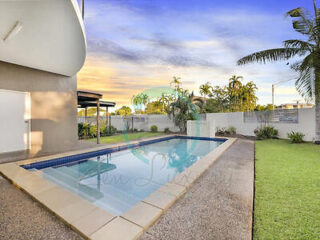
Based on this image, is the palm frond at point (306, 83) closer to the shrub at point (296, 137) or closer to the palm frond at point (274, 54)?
the palm frond at point (274, 54)

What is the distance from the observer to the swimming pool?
3430 mm

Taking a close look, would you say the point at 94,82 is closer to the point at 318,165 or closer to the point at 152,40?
the point at 152,40

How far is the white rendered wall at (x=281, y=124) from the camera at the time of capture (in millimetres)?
8613

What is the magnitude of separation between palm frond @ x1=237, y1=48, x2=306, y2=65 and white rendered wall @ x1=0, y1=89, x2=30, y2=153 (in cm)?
1083

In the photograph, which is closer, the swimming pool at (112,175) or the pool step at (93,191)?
the pool step at (93,191)

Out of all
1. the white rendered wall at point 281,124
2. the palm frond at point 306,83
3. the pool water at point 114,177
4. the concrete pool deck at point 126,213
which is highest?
the palm frond at point 306,83

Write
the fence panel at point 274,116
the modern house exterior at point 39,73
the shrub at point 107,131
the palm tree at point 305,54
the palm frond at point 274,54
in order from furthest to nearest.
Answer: the shrub at point 107,131 < the fence panel at point 274,116 < the palm frond at point 274,54 < the palm tree at point 305,54 < the modern house exterior at point 39,73

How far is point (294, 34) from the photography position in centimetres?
823

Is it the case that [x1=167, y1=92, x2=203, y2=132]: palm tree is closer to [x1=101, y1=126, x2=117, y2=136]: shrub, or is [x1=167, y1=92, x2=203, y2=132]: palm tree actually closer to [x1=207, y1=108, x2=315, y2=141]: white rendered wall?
[x1=207, y1=108, x2=315, y2=141]: white rendered wall

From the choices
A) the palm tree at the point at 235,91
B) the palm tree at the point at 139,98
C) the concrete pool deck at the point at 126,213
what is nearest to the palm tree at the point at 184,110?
the palm tree at the point at 139,98

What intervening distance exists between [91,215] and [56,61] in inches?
215

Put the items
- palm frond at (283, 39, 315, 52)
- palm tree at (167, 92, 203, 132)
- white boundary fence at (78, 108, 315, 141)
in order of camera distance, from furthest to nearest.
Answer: palm tree at (167, 92, 203, 132)
white boundary fence at (78, 108, 315, 141)
palm frond at (283, 39, 315, 52)

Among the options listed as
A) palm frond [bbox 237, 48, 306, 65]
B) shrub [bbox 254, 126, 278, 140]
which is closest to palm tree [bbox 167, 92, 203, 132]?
shrub [bbox 254, 126, 278, 140]

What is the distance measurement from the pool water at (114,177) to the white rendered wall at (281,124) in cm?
757
